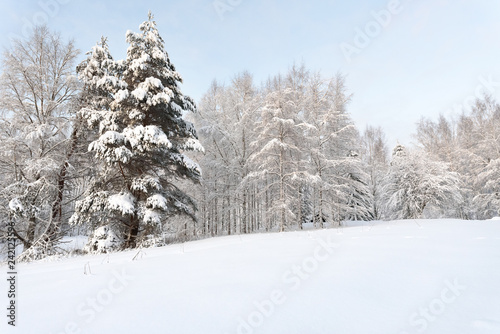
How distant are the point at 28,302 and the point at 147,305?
1203 mm

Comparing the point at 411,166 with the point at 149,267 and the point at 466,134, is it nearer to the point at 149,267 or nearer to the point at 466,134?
the point at 466,134

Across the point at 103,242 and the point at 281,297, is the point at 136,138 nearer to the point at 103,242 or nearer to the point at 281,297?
the point at 103,242

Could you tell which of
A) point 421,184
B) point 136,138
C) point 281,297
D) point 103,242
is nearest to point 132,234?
point 103,242

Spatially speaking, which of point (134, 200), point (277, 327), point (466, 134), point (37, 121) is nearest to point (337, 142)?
point (134, 200)

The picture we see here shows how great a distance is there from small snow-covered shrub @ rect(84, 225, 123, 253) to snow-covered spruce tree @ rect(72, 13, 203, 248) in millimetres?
500

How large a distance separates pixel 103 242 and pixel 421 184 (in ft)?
65.6

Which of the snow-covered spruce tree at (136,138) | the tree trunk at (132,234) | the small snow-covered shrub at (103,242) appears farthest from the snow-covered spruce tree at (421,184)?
the small snow-covered shrub at (103,242)

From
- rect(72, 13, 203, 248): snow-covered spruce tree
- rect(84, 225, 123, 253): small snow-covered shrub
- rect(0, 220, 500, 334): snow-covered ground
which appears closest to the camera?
rect(0, 220, 500, 334): snow-covered ground

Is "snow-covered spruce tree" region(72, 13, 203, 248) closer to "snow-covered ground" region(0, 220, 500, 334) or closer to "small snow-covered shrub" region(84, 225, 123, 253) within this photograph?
"small snow-covered shrub" region(84, 225, 123, 253)

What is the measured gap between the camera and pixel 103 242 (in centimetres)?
736

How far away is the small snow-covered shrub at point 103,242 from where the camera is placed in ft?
24.0

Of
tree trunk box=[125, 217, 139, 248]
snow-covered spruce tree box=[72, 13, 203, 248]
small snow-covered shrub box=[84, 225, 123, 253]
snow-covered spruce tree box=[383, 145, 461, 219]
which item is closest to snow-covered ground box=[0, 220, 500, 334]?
small snow-covered shrub box=[84, 225, 123, 253]

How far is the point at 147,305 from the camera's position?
75.7 inches

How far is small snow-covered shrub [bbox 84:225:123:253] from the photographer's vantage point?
288 inches
